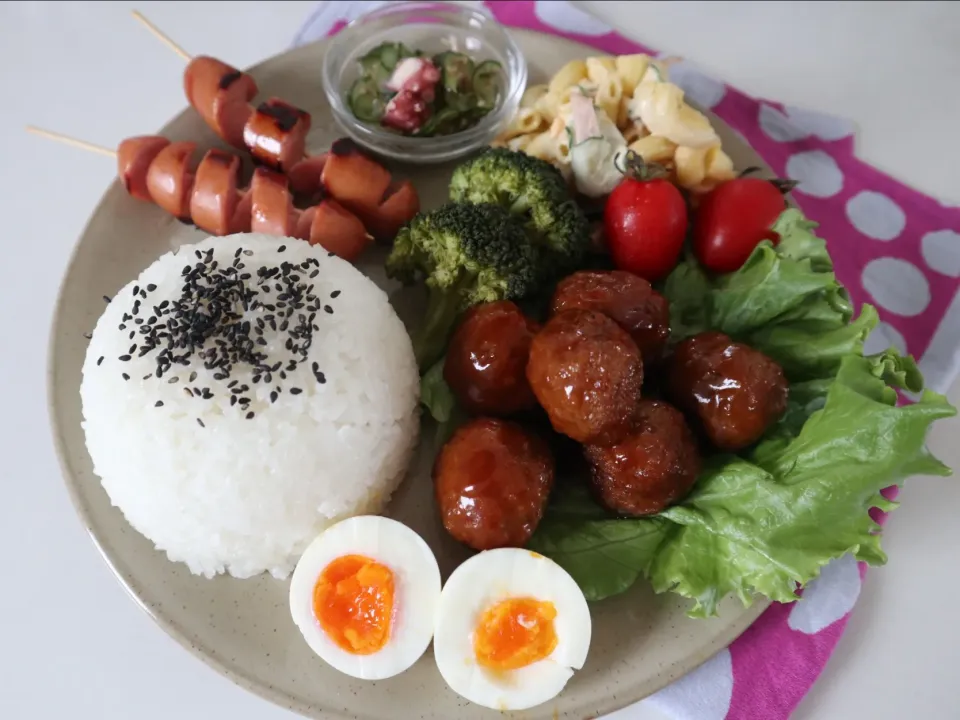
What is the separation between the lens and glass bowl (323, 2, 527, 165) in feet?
9.08

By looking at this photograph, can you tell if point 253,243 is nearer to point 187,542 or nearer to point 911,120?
point 187,542

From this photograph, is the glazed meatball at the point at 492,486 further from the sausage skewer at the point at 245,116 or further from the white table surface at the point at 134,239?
the sausage skewer at the point at 245,116

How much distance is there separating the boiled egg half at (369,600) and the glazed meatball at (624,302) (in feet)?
2.64

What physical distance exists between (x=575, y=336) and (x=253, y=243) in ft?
3.74

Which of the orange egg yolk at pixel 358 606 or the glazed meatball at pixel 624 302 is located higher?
the glazed meatball at pixel 624 302

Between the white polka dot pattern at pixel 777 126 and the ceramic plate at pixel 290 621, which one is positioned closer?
the ceramic plate at pixel 290 621

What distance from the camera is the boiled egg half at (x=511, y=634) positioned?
1826mm

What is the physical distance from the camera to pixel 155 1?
12.5 ft

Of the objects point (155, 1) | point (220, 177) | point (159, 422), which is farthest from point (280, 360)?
point (155, 1)

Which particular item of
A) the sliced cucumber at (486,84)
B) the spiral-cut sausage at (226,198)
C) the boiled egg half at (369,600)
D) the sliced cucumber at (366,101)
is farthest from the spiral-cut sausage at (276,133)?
the boiled egg half at (369,600)

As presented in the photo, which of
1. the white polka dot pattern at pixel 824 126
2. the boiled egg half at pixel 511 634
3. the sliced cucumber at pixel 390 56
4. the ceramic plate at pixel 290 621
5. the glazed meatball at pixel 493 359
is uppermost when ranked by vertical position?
the white polka dot pattern at pixel 824 126

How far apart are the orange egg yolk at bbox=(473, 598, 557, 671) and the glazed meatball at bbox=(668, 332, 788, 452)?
69 centimetres

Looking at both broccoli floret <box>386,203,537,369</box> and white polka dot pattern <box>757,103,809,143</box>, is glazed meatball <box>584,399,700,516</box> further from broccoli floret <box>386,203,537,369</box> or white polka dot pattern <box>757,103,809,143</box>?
white polka dot pattern <box>757,103,809,143</box>

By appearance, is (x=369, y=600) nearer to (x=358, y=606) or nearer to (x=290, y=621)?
(x=358, y=606)
